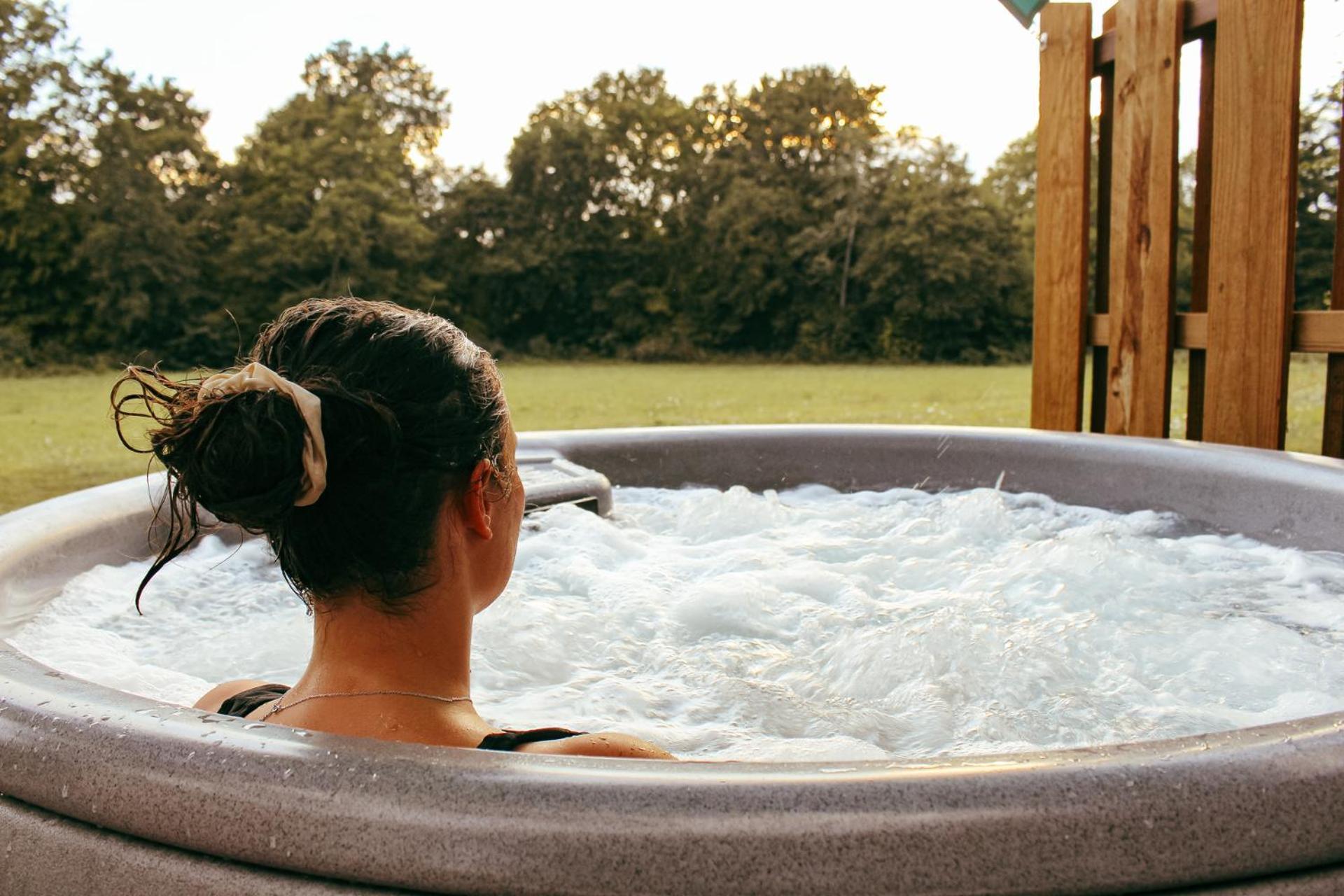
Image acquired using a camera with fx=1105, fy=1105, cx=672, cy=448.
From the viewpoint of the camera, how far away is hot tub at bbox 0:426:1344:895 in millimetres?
709

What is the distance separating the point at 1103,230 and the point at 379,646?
276 centimetres

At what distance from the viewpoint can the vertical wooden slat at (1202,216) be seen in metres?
2.64

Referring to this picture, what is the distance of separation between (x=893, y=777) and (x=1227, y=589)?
166 centimetres

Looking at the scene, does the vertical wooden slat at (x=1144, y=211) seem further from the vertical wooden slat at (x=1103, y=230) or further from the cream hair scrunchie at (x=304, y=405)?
the cream hair scrunchie at (x=304, y=405)

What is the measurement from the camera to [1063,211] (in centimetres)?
309

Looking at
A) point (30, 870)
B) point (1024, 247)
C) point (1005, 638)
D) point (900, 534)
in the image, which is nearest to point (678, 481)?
point (900, 534)

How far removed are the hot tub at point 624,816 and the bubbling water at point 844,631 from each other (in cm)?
47

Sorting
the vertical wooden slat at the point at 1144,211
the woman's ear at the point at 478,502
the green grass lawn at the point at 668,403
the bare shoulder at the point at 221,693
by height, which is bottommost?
the green grass lawn at the point at 668,403

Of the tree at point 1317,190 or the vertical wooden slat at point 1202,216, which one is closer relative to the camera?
the vertical wooden slat at point 1202,216

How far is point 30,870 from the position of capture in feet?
2.91

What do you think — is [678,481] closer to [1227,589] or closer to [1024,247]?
[1227,589]

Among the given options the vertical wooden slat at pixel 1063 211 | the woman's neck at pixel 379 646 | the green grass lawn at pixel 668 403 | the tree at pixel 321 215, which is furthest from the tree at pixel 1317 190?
the tree at pixel 321 215

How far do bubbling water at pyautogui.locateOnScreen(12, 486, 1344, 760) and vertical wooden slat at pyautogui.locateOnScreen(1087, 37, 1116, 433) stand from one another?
0.55m

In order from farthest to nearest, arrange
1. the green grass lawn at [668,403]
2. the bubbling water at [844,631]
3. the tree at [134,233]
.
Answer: the tree at [134,233] → the green grass lawn at [668,403] → the bubbling water at [844,631]
